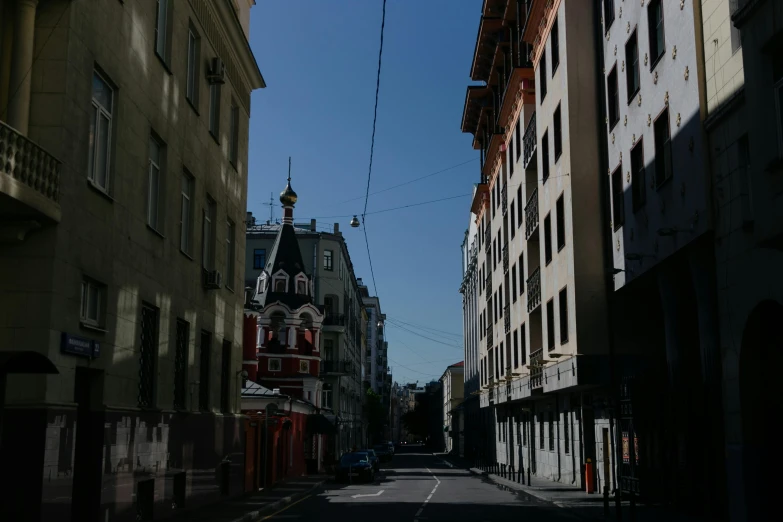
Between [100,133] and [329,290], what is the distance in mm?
66313

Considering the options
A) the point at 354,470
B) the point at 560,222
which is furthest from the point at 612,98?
the point at 354,470

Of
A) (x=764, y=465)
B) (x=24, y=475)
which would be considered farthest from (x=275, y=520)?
(x=764, y=465)

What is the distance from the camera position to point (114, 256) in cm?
1505

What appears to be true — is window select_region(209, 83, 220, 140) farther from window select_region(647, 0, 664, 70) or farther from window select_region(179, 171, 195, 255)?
window select_region(647, 0, 664, 70)

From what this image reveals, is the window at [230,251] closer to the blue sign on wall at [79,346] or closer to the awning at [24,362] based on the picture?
the blue sign on wall at [79,346]

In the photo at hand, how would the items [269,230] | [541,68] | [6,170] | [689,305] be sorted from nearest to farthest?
[6,170]
[689,305]
[541,68]
[269,230]

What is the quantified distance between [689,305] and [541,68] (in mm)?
16492

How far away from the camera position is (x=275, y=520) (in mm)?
20797

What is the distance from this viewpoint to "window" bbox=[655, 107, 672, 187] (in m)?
20.3

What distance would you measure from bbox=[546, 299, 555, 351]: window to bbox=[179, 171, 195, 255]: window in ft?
54.6

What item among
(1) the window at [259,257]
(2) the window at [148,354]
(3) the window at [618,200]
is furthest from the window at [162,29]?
(1) the window at [259,257]

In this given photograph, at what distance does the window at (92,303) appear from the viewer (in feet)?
45.6

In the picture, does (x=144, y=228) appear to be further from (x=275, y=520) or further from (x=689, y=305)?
(x=689, y=305)

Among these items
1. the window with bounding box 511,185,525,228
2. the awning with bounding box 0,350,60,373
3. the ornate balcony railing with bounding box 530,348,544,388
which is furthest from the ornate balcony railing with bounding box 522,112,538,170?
the awning with bounding box 0,350,60,373
